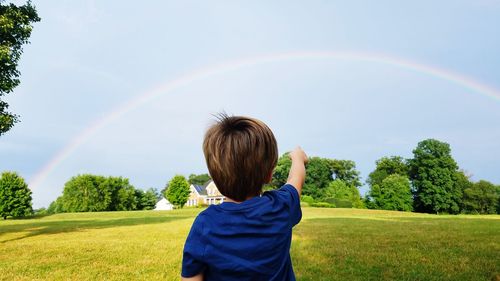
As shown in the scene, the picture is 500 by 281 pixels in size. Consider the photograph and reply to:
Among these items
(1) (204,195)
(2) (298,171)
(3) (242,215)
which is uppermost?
(1) (204,195)

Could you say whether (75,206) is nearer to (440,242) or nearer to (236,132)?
(440,242)

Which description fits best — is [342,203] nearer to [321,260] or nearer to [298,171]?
[321,260]

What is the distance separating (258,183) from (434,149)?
73120 millimetres

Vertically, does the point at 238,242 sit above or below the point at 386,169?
below

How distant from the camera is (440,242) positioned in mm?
11992

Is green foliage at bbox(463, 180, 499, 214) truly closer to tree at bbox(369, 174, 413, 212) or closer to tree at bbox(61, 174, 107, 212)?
tree at bbox(369, 174, 413, 212)

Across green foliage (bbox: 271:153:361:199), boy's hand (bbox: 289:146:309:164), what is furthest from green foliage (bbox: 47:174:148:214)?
boy's hand (bbox: 289:146:309:164)

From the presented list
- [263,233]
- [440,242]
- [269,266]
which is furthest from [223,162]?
[440,242]

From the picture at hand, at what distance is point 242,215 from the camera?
1.74m

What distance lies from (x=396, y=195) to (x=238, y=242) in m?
71.6

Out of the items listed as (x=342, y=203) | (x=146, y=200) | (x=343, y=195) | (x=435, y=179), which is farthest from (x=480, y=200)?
(x=146, y=200)

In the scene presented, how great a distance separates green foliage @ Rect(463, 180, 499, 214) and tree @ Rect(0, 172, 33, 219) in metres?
68.6

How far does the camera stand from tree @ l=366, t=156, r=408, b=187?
80500mm

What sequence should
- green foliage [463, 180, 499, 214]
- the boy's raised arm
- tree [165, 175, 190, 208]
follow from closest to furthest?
the boy's raised arm
green foliage [463, 180, 499, 214]
tree [165, 175, 190, 208]
